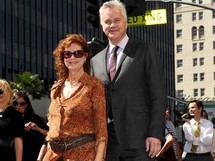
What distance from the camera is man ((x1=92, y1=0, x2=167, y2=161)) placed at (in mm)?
4855

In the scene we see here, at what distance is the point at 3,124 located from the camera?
674 centimetres

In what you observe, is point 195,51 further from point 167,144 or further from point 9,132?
point 9,132

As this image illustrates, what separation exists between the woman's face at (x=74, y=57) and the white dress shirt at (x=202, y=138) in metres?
5.86

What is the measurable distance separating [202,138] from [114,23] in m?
5.64

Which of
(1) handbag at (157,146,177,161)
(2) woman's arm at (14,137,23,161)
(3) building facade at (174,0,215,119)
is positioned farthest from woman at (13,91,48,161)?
(3) building facade at (174,0,215,119)

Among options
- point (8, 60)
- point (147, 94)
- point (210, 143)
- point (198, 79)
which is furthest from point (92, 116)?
point (198, 79)

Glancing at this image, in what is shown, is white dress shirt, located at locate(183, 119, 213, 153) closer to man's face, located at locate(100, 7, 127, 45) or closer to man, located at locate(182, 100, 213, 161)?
man, located at locate(182, 100, 213, 161)

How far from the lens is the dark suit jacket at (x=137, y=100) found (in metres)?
4.87

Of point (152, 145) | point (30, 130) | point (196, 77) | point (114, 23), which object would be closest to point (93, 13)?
point (30, 130)

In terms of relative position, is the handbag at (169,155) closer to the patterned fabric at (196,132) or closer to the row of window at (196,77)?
the patterned fabric at (196,132)

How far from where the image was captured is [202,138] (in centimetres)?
1029

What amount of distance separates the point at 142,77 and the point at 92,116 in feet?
1.82

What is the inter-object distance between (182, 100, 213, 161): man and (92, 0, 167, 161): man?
17.7ft

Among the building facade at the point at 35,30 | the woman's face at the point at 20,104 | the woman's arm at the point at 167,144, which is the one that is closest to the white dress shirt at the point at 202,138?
the woman's arm at the point at 167,144
